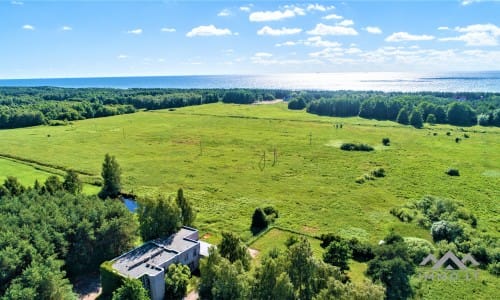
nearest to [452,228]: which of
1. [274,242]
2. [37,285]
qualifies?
[274,242]

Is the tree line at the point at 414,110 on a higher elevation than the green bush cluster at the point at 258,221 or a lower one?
higher

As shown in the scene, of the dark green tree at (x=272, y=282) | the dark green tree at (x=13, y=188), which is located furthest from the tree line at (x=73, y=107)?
the dark green tree at (x=272, y=282)

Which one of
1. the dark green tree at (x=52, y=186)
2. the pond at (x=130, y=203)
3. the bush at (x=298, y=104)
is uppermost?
the bush at (x=298, y=104)

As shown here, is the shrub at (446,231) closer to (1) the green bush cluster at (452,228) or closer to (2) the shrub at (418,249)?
(1) the green bush cluster at (452,228)

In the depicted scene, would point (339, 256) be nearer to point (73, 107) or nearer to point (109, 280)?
point (109, 280)

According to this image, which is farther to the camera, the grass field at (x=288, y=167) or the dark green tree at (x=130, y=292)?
the grass field at (x=288, y=167)
